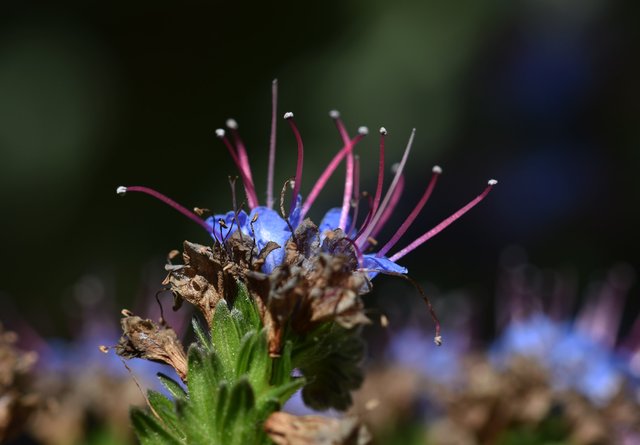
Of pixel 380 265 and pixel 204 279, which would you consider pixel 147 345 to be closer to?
pixel 204 279

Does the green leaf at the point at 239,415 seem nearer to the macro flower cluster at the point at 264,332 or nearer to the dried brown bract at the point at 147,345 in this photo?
the macro flower cluster at the point at 264,332

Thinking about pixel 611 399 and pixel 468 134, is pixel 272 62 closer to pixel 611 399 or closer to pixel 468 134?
pixel 468 134

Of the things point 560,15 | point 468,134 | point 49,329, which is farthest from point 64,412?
point 560,15

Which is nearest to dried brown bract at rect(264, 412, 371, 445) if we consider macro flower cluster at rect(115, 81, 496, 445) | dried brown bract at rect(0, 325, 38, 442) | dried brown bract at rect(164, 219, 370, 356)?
macro flower cluster at rect(115, 81, 496, 445)

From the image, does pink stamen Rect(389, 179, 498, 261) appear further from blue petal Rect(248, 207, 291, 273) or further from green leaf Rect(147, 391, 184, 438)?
green leaf Rect(147, 391, 184, 438)

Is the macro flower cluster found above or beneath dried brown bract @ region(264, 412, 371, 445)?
above
